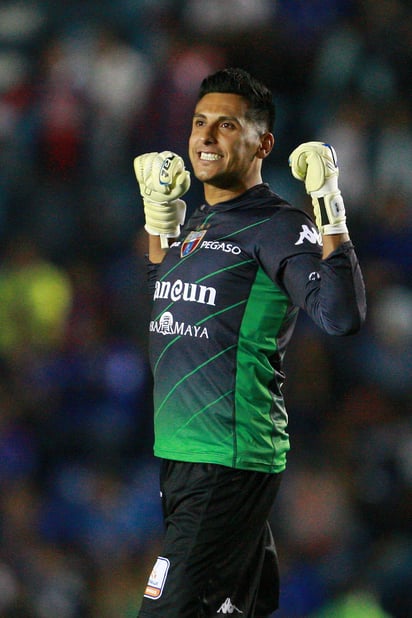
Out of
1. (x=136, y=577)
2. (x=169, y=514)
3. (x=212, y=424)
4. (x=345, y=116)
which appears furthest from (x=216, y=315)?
(x=345, y=116)

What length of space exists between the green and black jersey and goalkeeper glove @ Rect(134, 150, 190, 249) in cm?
34

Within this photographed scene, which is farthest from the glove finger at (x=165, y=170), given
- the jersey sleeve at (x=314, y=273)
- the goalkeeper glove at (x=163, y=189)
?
the jersey sleeve at (x=314, y=273)

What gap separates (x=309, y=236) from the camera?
2.24 metres

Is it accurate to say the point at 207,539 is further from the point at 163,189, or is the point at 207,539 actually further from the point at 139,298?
the point at 139,298

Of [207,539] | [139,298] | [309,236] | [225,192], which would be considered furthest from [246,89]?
[139,298]

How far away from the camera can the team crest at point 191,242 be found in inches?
95.1

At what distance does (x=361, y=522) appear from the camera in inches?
155

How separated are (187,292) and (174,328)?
0.30 ft

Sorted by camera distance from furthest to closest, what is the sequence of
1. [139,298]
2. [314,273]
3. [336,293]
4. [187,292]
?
[139,298], [187,292], [314,273], [336,293]

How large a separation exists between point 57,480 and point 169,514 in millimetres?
1672

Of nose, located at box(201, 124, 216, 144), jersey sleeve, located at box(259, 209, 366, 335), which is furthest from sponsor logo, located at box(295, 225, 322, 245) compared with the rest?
nose, located at box(201, 124, 216, 144)

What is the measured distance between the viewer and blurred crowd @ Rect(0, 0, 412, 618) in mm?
3842

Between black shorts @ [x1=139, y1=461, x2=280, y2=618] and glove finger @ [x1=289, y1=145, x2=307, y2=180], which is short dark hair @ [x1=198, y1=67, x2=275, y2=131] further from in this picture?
black shorts @ [x1=139, y1=461, x2=280, y2=618]

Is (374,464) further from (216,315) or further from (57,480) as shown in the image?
→ (216,315)
